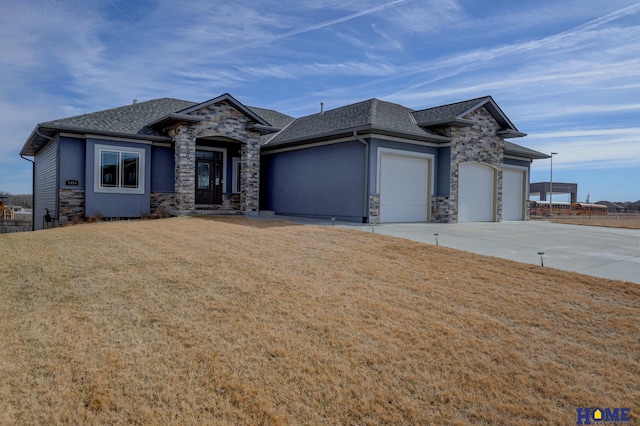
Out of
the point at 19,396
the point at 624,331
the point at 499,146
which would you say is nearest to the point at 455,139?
the point at 499,146

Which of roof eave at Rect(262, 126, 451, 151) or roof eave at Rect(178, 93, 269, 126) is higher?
roof eave at Rect(178, 93, 269, 126)

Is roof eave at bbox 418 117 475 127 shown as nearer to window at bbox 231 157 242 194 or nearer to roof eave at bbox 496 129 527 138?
roof eave at bbox 496 129 527 138

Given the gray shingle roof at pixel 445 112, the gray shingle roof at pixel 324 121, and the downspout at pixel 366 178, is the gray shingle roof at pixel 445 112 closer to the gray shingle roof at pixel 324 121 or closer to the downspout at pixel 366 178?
the gray shingle roof at pixel 324 121

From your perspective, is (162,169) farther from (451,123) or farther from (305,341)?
(305,341)

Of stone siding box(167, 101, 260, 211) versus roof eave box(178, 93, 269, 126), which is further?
stone siding box(167, 101, 260, 211)

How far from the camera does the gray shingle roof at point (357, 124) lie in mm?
13555

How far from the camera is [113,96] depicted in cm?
1834

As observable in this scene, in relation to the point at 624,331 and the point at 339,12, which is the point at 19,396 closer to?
the point at 624,331

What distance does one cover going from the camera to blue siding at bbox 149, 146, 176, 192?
50.8ft

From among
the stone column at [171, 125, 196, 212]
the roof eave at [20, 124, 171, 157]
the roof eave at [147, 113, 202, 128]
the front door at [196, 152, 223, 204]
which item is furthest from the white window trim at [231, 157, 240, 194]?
the roof eave at [147, 113, 202, 128]

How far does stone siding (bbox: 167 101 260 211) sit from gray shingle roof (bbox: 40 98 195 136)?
1237 mm

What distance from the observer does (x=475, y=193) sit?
55.2ft

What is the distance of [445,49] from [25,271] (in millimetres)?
12003

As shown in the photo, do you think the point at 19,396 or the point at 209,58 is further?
the point at 209,58
